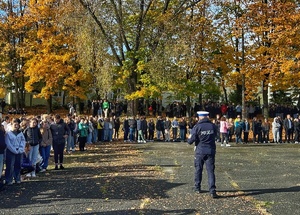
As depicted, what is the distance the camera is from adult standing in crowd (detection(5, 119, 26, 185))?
1102 centimetres

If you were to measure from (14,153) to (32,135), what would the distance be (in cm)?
145

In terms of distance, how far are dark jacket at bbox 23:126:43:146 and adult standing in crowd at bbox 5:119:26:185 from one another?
40.0 inches

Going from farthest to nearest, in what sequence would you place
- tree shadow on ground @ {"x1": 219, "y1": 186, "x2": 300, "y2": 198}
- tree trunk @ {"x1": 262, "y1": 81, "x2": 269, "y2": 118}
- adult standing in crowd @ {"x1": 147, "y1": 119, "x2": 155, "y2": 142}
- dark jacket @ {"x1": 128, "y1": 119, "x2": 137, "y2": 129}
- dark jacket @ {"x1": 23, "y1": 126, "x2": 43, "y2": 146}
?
tree trunk @ {"x1": 262, "y1": 81, "x2": 269, "y2": 118} → adult standing in crowd @ {"x1": 147, "y1": 119, "x2": 155, "y2": 142} → dark jacket @ {"x1": 128, "y1": 119, "x2": 137, "y2": 129} → dark jacket @ {"x1": 23, "y1": 126, "x2": 43, "y2": 146} → tree shadow on ground @ {"x1": 219, "y1": 186, "x2": 300, "y2": 198}

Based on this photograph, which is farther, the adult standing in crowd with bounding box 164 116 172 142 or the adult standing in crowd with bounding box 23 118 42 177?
the adult standing in crowd with bounding box 164 116 172 142

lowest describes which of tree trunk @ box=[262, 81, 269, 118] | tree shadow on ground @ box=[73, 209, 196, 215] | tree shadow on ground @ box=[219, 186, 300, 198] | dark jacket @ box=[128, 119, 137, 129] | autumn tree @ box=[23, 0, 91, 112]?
tree shadow on ground @ box=[73, 209, 196, 215]

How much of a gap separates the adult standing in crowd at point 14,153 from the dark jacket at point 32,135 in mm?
1016

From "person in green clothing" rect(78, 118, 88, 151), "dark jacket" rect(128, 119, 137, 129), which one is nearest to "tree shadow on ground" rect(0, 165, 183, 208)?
"person in green clothing" rect(78, 118, 88, 151)

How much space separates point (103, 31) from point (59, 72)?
8.43 metres

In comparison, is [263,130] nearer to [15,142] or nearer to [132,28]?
[132,28]

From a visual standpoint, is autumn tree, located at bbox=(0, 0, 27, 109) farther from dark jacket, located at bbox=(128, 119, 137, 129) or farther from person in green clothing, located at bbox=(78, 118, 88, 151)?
person in green clothing, located at bbox=(78, 118, 88, 151)

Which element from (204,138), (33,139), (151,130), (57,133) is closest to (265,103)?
(151,130)

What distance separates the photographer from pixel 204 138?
32.7 feet

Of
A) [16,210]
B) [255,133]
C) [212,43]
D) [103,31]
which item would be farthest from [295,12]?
[16,210]

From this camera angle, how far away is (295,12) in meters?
30.2
